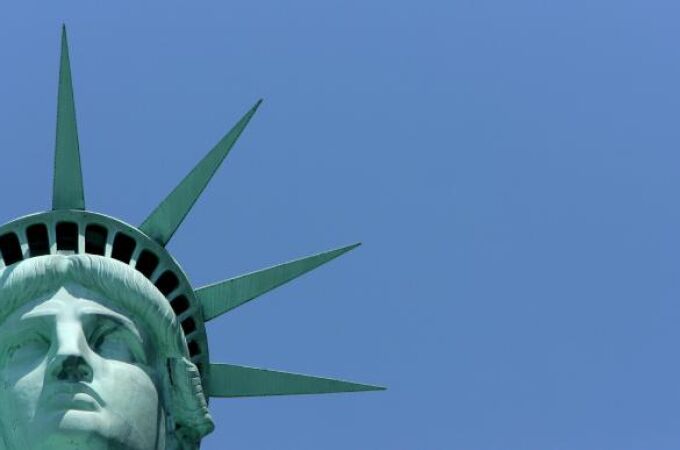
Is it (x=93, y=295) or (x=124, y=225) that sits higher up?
(x=124, y=225)

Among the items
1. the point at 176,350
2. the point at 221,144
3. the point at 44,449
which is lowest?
the point at 44,449

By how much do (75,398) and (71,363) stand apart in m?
0.60

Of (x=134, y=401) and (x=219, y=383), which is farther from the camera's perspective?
(x=219, y=383)

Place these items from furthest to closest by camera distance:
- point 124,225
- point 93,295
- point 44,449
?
point 124,225 → point 93,295 → point 44,449

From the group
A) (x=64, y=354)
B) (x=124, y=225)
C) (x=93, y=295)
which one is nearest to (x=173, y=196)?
(x=124, y=225)

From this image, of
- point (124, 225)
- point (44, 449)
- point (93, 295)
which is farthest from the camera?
point (124, 225)

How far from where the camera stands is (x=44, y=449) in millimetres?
27328

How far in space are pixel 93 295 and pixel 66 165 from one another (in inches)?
115

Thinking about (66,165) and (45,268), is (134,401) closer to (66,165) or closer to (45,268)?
(45,268)

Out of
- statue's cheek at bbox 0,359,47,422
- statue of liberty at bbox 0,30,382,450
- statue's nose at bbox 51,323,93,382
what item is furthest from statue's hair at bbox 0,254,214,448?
statue's nose at bbox 51,323,93,382

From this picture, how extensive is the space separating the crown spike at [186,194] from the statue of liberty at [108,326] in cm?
2

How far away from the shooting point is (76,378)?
28.1 m

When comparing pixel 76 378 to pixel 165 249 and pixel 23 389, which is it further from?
pixel 165 249

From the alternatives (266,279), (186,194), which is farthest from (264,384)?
(186,194)
